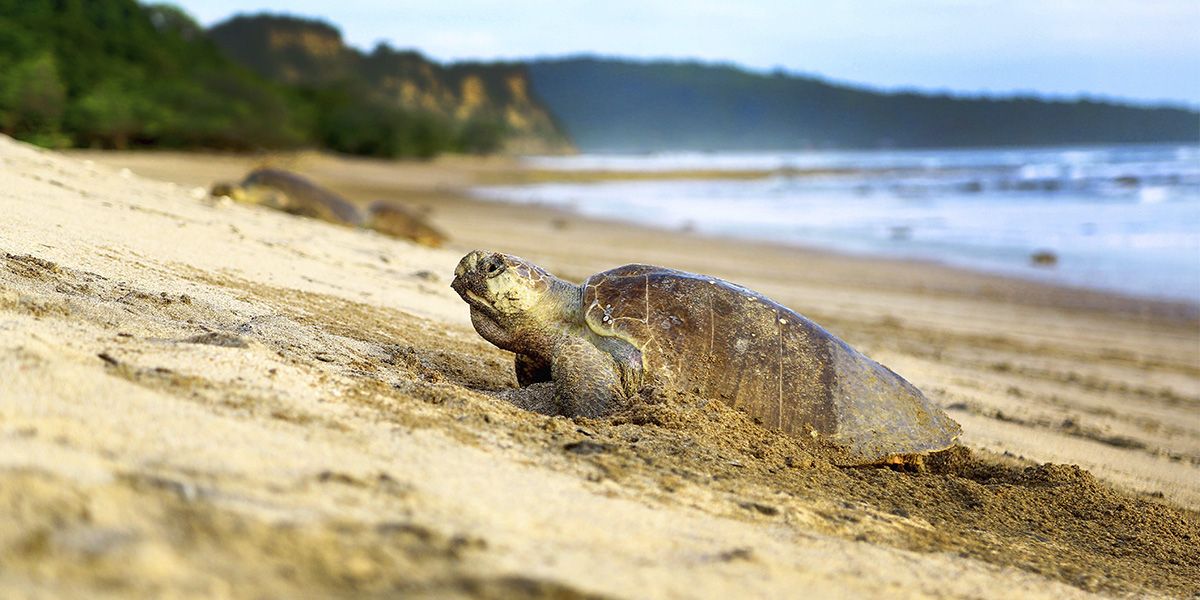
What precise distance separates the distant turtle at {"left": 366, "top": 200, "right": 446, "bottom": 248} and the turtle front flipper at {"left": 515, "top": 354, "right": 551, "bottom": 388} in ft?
22.1

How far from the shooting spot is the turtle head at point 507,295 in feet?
11.7

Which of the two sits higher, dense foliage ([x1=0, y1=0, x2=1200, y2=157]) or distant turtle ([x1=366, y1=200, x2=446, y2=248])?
dense foliage ([x1=0, y1=0, x2=1200, y2=157])

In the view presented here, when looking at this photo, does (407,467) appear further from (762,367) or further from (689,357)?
(762,367)

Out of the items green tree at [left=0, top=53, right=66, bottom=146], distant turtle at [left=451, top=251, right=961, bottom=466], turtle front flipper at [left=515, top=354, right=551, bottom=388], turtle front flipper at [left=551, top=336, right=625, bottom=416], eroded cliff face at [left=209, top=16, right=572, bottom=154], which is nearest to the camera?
turtle front flipper at [left=551, top=336, right=625, bottom=416]

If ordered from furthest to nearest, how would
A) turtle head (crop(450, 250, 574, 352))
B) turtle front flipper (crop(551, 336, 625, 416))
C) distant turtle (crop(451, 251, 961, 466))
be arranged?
1. turtle head (crop(450, 250, 574, 352))
2. distant turtle (crop(451, 251, 961, 466))
3. turtle front flipper (crop(551, 336, 625, 416))

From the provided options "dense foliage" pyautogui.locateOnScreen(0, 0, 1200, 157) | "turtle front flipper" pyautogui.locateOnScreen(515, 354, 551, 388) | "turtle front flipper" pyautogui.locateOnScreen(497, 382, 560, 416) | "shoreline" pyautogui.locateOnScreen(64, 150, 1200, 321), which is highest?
"dense foliage" pyautogui.locateOnScreen(0, 0, 1200, 157)

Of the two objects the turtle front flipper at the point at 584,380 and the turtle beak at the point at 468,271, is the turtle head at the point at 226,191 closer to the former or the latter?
the turtle beak at the point at 468,271

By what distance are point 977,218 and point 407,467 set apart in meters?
19.0

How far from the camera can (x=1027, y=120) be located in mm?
135625

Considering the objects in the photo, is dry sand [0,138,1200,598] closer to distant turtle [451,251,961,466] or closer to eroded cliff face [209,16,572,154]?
distant turtle [451,251,961,466]

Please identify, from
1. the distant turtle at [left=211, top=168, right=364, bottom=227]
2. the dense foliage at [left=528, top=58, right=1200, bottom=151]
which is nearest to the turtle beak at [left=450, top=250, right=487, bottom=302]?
the distant turtle at [left=211, top=168, right=364, bottom=227]

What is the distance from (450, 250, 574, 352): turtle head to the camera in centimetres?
356

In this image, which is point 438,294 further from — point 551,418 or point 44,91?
point 44,91

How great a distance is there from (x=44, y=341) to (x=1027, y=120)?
150m
